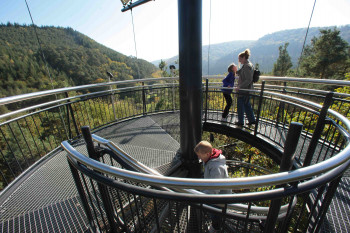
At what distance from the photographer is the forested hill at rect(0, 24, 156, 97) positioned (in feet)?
182

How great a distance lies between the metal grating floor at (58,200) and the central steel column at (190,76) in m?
0.57

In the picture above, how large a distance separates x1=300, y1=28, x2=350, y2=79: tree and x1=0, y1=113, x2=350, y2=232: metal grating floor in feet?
109

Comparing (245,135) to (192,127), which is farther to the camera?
(245,135)

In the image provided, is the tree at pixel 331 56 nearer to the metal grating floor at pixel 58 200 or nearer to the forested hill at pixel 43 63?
the metal grating floor at pixel 58 200

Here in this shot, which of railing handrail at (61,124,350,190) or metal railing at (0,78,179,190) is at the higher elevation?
railing handrail at (61,124,350,190)

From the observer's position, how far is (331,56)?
88.4ft

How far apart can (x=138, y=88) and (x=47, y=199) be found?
3814mm

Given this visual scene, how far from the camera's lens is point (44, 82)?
62.2 meters

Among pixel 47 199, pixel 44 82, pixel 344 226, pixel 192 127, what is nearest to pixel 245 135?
pixel 192 127

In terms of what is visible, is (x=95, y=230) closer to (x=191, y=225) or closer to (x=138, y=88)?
(x=191, y=225)

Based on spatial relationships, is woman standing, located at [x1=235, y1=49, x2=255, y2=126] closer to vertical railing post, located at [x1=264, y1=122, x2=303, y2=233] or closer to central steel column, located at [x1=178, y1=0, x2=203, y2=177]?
central steel column, located at [x1=178, y1=0, x2=203, y2=177]

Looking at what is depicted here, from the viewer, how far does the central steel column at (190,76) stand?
278 centimetres

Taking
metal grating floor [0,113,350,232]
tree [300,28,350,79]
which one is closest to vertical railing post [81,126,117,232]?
metal grating floor [0,113,350,232]

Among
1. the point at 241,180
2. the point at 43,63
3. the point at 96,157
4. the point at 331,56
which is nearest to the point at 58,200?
the point at 96,157
